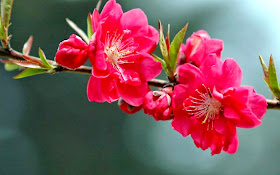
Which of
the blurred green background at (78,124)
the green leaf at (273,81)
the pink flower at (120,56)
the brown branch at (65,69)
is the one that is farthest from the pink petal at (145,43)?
the blurred green background at (78,124)

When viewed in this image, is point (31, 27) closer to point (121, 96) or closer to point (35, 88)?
point (35, 88)

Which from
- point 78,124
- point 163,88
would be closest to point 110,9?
point 163,88

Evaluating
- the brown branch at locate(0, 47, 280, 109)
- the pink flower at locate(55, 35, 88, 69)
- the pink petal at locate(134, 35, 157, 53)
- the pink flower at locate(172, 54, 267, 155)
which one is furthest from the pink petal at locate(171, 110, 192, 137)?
the pink flower at locate(55, 35, 88, 69)

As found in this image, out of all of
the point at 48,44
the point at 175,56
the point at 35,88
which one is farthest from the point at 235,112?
the point at 35,88

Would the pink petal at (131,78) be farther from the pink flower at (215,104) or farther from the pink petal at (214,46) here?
the pink petal at (214,46)

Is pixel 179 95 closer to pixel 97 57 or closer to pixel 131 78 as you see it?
pixel 131 78

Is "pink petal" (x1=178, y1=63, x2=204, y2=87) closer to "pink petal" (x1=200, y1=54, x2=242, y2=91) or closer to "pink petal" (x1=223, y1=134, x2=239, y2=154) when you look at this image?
"pink petal" (x1=200, y1=54, x2=242, y2=91)
